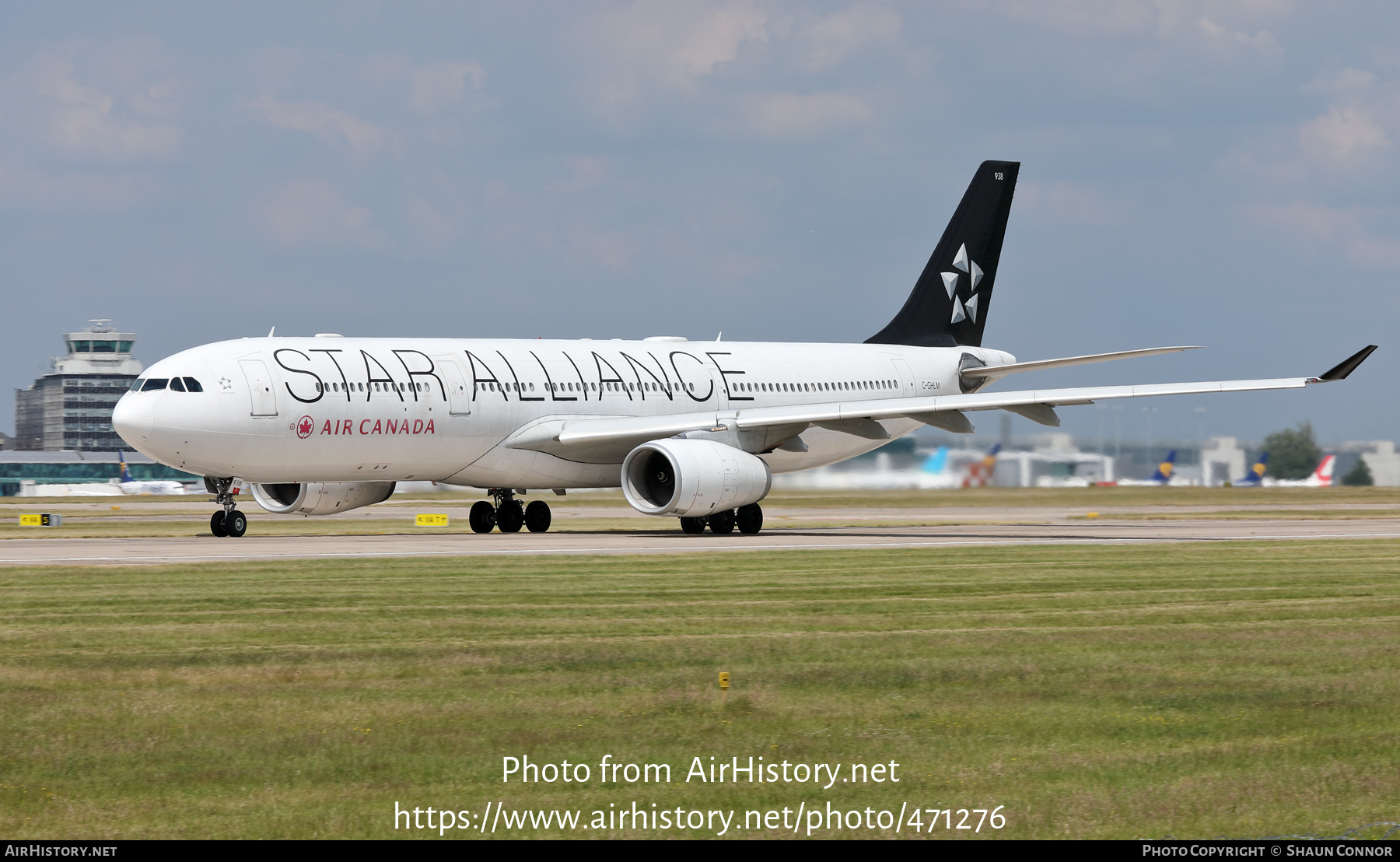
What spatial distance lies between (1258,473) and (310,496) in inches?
1499

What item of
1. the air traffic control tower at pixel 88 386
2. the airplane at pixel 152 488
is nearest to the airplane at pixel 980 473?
the airplane at pixel 152 488

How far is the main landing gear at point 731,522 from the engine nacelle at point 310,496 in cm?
630

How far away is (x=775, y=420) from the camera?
33.3m

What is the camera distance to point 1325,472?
197ft

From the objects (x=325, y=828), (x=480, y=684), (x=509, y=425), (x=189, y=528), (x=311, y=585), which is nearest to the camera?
(x=325, y=828)

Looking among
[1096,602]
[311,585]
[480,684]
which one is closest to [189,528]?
[311,585]

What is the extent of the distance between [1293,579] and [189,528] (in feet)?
82.1

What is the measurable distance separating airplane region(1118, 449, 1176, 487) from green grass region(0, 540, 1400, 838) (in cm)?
3859

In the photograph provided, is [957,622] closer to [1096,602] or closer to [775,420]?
[1096,602]

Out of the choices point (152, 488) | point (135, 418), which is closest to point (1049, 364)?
point (135, 418)

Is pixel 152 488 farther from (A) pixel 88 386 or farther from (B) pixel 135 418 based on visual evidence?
(B) pixel 135 418

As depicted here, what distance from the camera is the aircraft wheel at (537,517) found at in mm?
35406

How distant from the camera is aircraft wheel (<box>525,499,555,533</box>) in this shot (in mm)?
35406

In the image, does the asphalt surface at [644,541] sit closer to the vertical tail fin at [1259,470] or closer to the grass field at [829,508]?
the grass field at [829,508]
